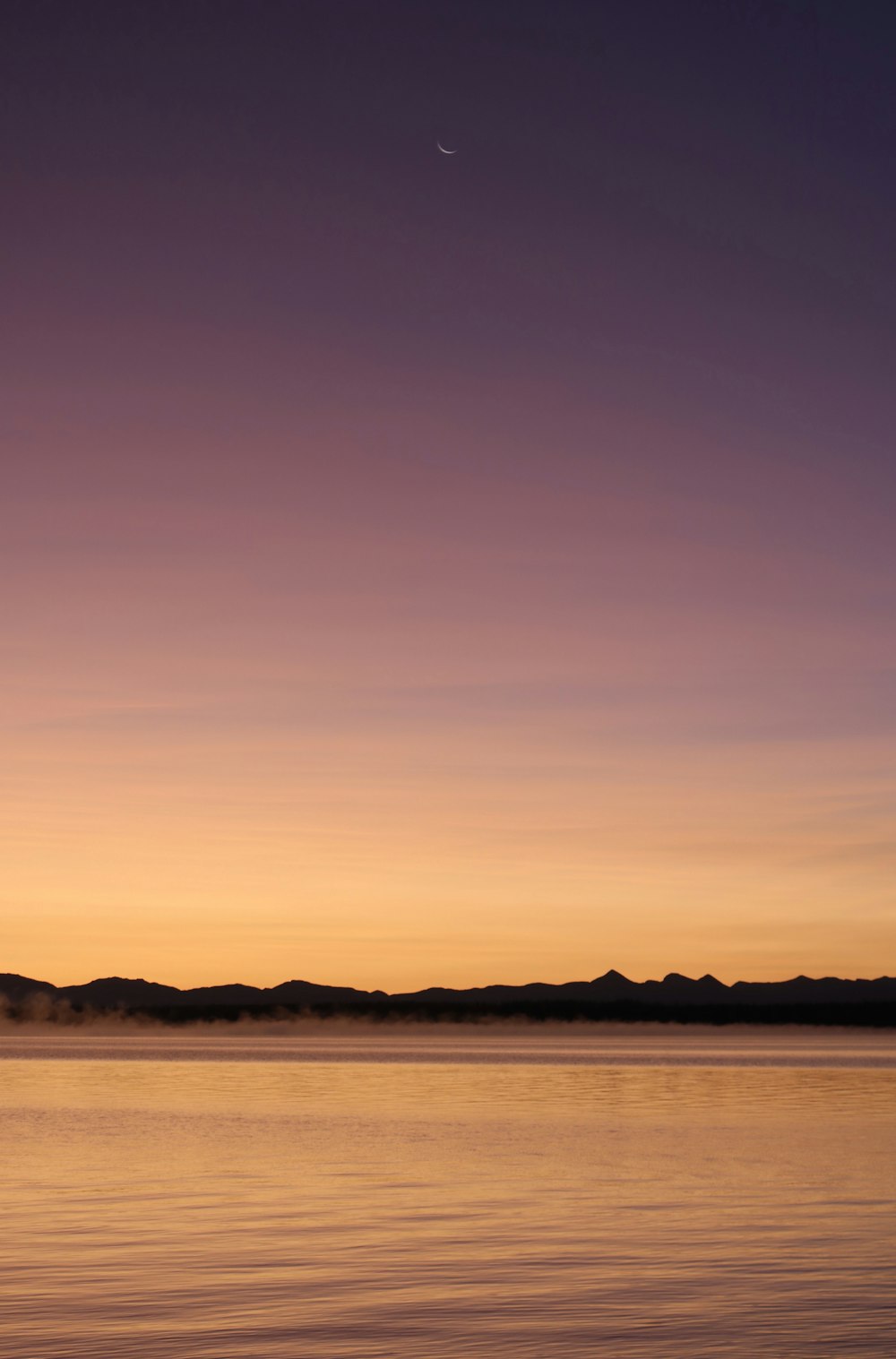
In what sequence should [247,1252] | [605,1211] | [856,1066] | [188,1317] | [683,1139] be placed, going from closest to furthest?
[188,1317], [247,1252], [605,1211], [683,1139], [856,1066]

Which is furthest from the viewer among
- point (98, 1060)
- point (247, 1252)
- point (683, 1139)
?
point (98, 1060)

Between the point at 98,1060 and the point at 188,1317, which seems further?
the point at 98,1060

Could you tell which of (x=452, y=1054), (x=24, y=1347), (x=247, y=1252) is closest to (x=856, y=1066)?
(x=452, y=1054)

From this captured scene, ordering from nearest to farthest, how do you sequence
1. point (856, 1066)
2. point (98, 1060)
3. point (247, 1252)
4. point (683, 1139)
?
point (247, 1252) → point (683, 1139) → point (856, 1066) → point (98, 1060)

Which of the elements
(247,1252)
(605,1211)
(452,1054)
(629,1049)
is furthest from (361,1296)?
(629,1049)

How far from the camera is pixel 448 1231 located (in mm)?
32094

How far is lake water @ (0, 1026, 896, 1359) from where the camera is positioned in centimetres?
2209

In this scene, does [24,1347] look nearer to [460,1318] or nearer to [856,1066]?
[460,1318]

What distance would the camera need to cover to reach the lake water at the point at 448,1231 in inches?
870

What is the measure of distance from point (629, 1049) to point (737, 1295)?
517 ft

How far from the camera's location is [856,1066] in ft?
391

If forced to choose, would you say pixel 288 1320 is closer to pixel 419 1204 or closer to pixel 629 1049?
pixel 419 1204

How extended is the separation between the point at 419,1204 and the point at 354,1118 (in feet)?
93.9

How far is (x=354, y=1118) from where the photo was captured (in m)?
64.4
